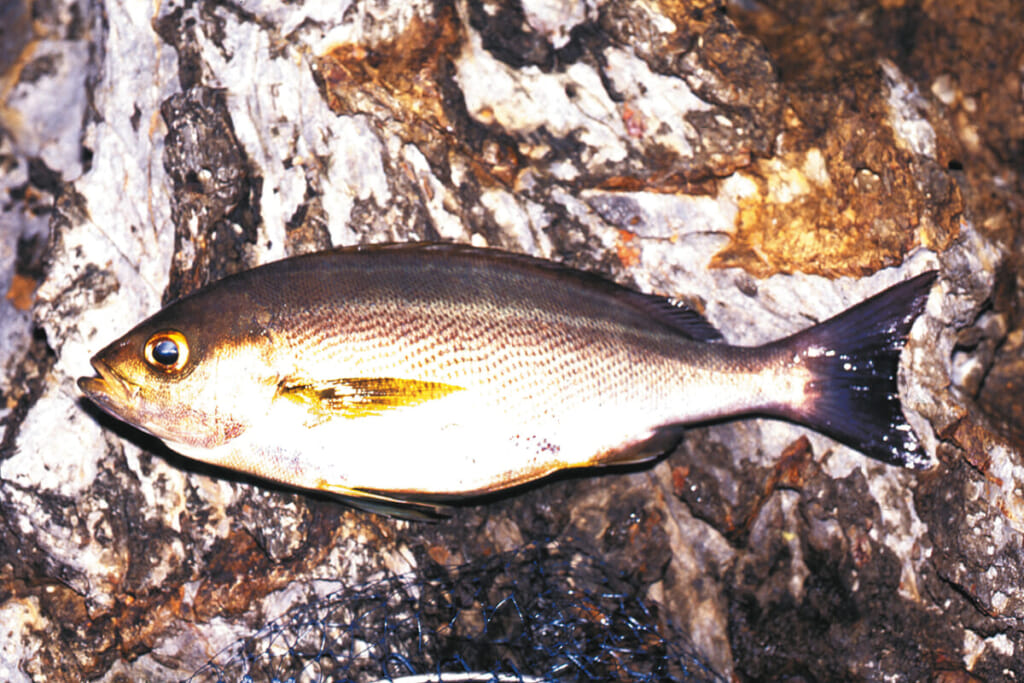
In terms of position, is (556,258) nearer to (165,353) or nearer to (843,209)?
(843,209)

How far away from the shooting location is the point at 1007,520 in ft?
9.22

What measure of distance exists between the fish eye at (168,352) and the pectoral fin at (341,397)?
0.32 meters

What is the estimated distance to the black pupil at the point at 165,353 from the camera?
2469 mm

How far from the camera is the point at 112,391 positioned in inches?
98.7

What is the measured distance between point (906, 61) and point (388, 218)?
229cm

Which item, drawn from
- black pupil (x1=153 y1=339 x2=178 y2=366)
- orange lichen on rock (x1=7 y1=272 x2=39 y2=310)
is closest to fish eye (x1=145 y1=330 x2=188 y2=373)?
black pupil (x1=153 y1=339 x2=178 y2=366)

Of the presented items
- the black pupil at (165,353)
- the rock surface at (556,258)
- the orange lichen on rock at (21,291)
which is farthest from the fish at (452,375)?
the orange lichen on rock at (21,291)

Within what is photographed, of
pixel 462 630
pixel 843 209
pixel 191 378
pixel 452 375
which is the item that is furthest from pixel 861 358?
pixel 191 378

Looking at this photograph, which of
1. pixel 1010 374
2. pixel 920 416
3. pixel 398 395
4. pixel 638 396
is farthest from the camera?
pixel 1010 374

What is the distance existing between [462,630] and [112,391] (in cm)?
147

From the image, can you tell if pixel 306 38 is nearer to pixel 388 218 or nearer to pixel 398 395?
pixel 388 218

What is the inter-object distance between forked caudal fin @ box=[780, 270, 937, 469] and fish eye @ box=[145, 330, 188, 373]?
79.7 inches

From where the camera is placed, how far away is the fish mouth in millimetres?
2498

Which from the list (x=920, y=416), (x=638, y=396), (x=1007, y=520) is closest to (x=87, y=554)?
(x=638, y=396)
